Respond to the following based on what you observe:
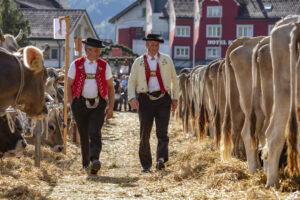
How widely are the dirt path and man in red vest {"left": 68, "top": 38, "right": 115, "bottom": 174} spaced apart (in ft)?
1.50

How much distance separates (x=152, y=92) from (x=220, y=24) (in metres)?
59.4

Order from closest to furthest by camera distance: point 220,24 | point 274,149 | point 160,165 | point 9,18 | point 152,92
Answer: point 274,149 < point 160,165 < point 152,92 < point 9,18 < point 220,24

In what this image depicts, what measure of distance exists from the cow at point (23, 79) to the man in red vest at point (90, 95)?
10.4 feet

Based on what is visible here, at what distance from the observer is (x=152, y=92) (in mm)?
9547

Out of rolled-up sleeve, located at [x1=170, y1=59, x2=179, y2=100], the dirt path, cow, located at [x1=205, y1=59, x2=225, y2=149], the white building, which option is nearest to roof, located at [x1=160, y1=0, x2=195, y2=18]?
the white building

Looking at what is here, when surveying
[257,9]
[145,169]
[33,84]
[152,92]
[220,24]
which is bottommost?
[145,169]

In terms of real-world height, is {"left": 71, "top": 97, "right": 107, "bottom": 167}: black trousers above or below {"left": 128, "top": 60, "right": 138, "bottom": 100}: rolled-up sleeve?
below

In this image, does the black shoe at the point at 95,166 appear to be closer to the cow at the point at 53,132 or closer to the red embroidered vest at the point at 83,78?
the red embroidered vest at the point at 83,78

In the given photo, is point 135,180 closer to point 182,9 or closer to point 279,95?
point 279,95

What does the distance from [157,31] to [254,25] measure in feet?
34.9

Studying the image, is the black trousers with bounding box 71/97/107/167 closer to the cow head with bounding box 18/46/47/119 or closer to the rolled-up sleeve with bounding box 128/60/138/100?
the rolled-up sleeve with bounding box 128/60/138/100

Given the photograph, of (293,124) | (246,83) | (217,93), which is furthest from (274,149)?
(217,93)

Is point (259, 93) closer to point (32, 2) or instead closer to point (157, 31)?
point (157, 31)

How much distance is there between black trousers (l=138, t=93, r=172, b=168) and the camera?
9.59 meters
